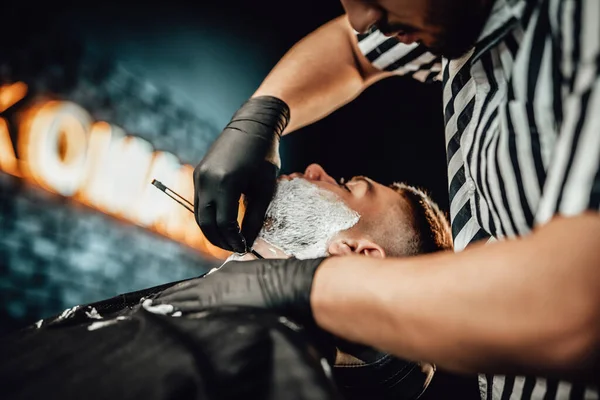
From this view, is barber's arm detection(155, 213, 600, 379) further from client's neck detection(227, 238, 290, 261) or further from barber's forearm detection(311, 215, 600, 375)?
client's neck detection(227, 238, 290, 261)

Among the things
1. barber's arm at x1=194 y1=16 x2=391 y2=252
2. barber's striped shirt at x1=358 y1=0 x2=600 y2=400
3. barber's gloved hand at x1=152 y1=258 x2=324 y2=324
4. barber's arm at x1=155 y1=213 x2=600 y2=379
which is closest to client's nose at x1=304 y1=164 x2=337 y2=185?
barber's arm at x1=194 y1=16 x2=391 y2=252

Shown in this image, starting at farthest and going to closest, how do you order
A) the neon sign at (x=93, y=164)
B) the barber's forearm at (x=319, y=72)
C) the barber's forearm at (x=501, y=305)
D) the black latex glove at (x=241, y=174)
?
the neon sign at (x=93, y=164) < the barber's forearm at (x=319, y=72) < the black latex glove at (x=241, y=174) < the barber's forearm at (x=501, y=305)

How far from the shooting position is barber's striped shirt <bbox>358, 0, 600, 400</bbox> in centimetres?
A: 54

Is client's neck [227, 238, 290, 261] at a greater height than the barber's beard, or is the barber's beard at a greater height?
the barber's beard

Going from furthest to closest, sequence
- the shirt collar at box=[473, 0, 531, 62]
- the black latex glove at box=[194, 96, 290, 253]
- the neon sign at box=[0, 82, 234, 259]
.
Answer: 1. the neon sign at box=[0, 82, 234, 259]
2. the black latex glove at box=[194, 96, 290, 253]
3. the shirt collar at box=[473, 0, 531, 62]

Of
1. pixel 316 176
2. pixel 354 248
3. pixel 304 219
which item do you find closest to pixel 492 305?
pixel 354 248

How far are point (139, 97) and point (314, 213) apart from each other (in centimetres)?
279

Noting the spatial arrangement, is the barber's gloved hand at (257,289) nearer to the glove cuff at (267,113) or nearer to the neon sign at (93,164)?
the glove cuff at (267,113)

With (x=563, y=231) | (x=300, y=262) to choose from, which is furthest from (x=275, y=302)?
(x=563, y=231)

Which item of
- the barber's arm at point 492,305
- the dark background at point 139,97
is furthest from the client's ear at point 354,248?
the dark background at point 139,97

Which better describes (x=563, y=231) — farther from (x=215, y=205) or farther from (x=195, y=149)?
(x=195, y=149)

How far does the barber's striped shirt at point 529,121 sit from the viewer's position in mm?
536

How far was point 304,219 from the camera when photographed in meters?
1.38

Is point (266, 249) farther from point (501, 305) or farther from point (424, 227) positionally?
point (501, 305)
